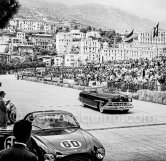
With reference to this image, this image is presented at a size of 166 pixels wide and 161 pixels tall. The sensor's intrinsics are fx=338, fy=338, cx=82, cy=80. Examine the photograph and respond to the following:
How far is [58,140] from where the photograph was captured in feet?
20.7

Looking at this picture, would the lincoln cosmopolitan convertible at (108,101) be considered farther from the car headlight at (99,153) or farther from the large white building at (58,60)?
the large white building at (58,60)

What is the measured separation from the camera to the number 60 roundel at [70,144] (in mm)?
6077

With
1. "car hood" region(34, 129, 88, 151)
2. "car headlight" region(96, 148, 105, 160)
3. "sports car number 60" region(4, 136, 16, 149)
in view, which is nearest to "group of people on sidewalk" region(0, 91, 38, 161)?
"sports car number 60" region(4, 136, 16, 149)

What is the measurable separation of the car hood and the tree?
136 inches

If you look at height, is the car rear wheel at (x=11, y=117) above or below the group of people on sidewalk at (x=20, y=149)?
below

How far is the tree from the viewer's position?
8.39 m

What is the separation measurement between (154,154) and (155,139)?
5.88ft

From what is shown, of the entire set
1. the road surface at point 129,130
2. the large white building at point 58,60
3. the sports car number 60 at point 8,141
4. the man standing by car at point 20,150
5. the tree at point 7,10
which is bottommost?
the large white building at point 58,60

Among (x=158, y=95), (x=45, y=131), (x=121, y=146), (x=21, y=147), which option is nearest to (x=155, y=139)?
(x=121, y=146)

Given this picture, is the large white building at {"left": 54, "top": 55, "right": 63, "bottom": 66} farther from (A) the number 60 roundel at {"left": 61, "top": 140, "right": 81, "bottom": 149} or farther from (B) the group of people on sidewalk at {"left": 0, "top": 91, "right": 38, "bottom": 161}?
(B) the group of people on sidewalk at {"left": 0, "top": 91, "right": 38, "bottom": 161}

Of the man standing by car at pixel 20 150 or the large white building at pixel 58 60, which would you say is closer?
the man standing by car at pixel 20 150

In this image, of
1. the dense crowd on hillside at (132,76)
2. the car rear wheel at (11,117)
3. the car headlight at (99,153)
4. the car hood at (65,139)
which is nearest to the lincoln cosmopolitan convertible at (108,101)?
the car rear wheel at (11,117)

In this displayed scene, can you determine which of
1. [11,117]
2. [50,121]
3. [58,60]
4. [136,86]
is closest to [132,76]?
[136,86]

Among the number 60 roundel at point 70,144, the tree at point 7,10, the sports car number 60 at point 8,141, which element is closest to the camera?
the sports car number 60 at point 8,141
